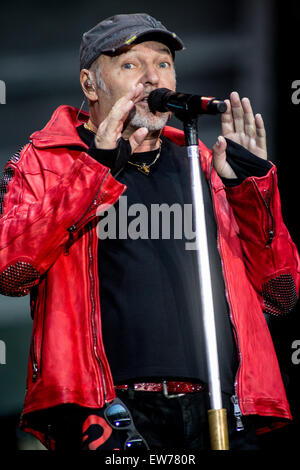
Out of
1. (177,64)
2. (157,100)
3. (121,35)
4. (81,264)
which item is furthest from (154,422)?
(177,64)

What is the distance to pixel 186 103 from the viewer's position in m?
1.72

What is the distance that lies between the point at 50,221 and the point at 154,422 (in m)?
0.57

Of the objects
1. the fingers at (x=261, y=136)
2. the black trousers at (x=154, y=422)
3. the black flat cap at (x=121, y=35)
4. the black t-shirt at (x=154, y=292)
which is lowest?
the black trousers at (x=154, y=422)

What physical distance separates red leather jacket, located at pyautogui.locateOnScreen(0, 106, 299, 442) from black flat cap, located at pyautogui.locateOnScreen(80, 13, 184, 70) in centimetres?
22

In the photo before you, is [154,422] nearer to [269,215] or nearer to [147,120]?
[269,215]

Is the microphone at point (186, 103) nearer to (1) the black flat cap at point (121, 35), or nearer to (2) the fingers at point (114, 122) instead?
(2) the fingers at point (114, 122)

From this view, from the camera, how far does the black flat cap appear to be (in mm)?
2129

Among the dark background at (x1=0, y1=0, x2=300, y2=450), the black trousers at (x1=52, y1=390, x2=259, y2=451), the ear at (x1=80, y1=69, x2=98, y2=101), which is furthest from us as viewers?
the dark background at (x1=0, y1=0, x2=300, y2=450)

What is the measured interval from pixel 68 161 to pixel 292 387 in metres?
1.19

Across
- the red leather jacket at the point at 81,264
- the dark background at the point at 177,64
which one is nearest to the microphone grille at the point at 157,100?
the red leather jacket at the point at 81,264

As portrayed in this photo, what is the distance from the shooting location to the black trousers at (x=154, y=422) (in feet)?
5.97

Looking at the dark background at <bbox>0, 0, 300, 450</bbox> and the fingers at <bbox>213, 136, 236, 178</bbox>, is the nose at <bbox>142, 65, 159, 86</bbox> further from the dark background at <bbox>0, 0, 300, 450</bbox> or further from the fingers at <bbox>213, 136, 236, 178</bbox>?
the dark background at <bbox>0, 0, 300, 450</bbox>

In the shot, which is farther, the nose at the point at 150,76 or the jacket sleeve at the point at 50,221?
the nose at the point at 150,76

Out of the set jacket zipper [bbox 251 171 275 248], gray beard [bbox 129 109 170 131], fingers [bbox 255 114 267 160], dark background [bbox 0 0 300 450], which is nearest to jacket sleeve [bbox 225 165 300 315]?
jacket zipper [bbox 251 171 275 248]
